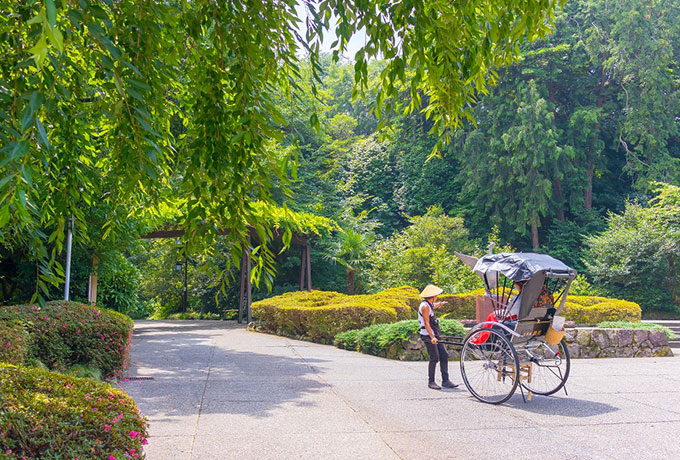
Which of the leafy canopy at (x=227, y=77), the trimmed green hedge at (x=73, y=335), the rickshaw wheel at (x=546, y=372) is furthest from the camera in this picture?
the rickshaw wheel at (x=546, y=372)

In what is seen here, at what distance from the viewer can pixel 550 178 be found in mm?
31266

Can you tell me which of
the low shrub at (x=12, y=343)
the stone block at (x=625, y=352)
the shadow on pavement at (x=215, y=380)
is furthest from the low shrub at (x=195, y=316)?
the low shrub at (x=12, y=343)

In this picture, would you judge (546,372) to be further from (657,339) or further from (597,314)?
(597,314)

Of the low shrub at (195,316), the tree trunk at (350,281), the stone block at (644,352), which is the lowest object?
the stone block at (644,352)

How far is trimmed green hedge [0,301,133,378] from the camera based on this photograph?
7.54 metres

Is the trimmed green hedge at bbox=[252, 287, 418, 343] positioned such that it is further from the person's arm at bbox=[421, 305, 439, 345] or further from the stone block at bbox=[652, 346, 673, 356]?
the stone block at bbox=[652, 346, 673, 356]

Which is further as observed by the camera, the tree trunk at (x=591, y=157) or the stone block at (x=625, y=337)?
the tree trunk at (x=591, y=157)

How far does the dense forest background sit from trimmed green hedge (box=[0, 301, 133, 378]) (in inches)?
657

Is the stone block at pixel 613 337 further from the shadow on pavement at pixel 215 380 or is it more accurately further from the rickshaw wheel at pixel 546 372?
the shadow on pavement at pixel 215 380

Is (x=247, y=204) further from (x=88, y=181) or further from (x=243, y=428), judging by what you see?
(x=243, y=428)

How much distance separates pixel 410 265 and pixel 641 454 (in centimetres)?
1755

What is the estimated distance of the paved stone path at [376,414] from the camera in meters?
5.18

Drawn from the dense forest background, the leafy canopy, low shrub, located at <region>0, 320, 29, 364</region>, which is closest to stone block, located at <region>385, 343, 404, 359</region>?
low shrub, located at <region>0, 320, 29, 364</region>

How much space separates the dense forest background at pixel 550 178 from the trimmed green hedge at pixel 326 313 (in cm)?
764
